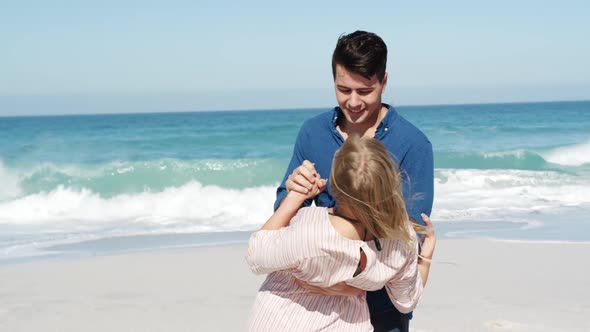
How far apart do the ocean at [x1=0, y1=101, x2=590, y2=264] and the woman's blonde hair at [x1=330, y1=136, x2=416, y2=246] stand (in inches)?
287

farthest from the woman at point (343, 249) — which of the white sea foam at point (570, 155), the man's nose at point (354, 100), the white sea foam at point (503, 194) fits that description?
the white sea foam at point (570, 155)

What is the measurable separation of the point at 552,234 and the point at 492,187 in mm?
8262

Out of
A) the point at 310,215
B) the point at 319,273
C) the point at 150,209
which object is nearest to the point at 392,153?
the point at 310,215

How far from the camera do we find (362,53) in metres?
2.49

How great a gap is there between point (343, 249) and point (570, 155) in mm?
24537

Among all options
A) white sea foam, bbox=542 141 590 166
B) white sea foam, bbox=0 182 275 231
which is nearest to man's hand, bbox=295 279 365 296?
white sea foam, bbox=0 182 275 231

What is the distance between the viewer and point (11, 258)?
351 inches

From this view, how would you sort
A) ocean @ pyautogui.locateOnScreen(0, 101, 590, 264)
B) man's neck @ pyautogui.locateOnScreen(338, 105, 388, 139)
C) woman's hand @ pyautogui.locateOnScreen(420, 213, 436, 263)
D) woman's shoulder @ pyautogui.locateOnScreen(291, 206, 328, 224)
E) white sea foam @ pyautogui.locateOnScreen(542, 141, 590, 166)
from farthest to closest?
white sea foam @ pyautogui.locateOnScreen(542, 141, 590, 166) < ocean @ pyautogui.locateOnScreen(0, 101, 590, 264) < man's neck @ pyautogui.locateOnScreen(338, 105, 388, 139) < woman's hand @ pyautogui.locateOnScreen(420, 213, 436, 263) < woman's shoulder @ pyautogui.locateOnScreen(291, 206, 328, 224)

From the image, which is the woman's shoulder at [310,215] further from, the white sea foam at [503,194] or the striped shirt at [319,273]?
the white sea foam at [503,194]

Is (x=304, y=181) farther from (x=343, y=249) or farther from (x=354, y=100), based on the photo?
(x=354, y=100)

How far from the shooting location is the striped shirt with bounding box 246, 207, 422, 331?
222cm

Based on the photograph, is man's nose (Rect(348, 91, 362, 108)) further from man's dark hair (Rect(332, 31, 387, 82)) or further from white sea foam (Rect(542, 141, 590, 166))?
white sea foam (Rect(542, 141, 590, 166))

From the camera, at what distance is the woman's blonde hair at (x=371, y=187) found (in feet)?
7.09

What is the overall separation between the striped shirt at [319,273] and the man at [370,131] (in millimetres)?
191
